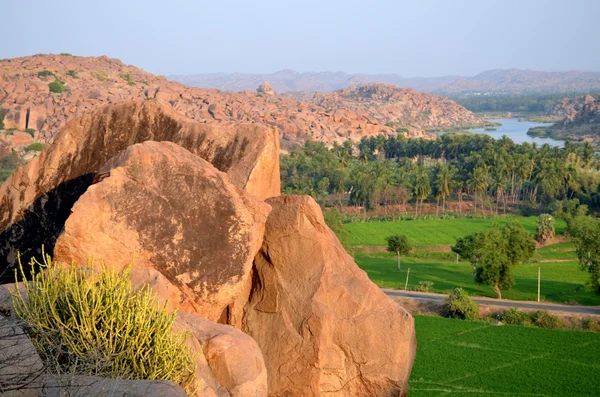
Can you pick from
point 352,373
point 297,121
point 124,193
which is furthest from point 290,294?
point 297,121

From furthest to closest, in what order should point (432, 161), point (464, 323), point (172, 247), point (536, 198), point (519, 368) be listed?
point (432, 161) → point (536, 198) → point (464, 323) → point (519, 368) → point (172, 247)

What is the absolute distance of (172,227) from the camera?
12.7m

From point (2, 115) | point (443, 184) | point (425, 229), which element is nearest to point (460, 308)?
point (425, 229)

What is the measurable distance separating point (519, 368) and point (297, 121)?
14084 cm

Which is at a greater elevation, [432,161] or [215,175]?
[215,175]

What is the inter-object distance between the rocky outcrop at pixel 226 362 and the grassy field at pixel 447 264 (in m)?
36.1

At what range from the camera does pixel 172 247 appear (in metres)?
12.6

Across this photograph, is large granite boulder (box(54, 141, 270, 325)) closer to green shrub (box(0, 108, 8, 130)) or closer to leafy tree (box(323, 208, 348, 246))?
leafy tree (box(323, 208, 348, 246))

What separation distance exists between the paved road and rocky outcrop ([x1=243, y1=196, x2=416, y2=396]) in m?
27.9

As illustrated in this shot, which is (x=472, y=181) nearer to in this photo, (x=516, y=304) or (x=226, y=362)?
(x=516, y=304)

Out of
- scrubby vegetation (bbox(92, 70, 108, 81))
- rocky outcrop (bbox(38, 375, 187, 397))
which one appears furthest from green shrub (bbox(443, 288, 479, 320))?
scrubby vegetation (bbox(92, 70, 108, 81))

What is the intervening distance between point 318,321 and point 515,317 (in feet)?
84.3

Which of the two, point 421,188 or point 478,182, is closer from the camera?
point 421,188

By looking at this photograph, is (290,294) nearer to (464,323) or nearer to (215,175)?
(215,175)
